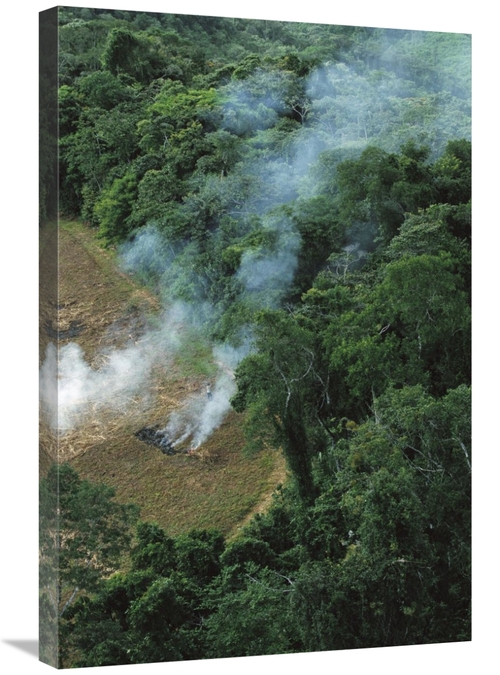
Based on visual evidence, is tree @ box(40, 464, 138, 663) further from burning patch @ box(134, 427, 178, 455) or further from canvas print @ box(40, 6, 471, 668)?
burning patch @ box(134, 427, 178, 455)

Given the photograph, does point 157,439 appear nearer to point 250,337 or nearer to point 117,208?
point 250,337

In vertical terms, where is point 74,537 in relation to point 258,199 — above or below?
below

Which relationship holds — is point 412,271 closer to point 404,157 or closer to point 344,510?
point 404,157
